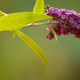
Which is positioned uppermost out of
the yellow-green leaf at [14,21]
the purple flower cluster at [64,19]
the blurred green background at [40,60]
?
the blurred green background at [40,60]

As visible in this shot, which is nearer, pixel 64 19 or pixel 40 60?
pixel 64 19

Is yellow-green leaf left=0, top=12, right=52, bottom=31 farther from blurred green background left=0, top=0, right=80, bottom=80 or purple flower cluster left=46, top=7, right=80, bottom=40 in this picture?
blurred green background left=0, top=0, right=80, bottom=80

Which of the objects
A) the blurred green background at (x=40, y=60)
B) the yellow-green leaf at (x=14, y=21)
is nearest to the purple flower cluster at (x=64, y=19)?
the yellow-green leaf at (x=14, y=21)

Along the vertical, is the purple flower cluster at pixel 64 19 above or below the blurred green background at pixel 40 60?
below

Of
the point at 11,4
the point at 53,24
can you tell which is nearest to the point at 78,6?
the point at 11,4

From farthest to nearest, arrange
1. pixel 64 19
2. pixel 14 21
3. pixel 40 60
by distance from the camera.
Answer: pixel 40 60
pixel 64 19
pixel 14 21

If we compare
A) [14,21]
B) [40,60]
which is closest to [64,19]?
[14,21]

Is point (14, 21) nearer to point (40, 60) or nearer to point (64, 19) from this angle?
point (64, 19)

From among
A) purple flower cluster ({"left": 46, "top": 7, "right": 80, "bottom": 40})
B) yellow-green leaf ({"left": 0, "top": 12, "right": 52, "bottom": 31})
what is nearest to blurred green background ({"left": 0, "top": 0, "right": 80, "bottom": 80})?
purple flower cluster ({"left": 46, "top": 7, "right": 80, "bottom": 40})

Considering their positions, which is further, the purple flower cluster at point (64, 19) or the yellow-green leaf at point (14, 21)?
the purple flower cluster at point (64, 19)

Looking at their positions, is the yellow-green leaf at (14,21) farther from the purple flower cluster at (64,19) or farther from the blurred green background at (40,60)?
the blurred green background at (40,60)

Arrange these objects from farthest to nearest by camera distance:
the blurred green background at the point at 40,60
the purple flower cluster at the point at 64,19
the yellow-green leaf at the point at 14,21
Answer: the blurred green background at the point at 40,60
the purple flower cluster at the point at 64,19
the yellow-green leaf at the point at 14,21

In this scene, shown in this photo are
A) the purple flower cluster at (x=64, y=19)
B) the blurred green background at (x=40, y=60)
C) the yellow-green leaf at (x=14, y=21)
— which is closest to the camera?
the yellow-green leaf at (x=14, y=21)
